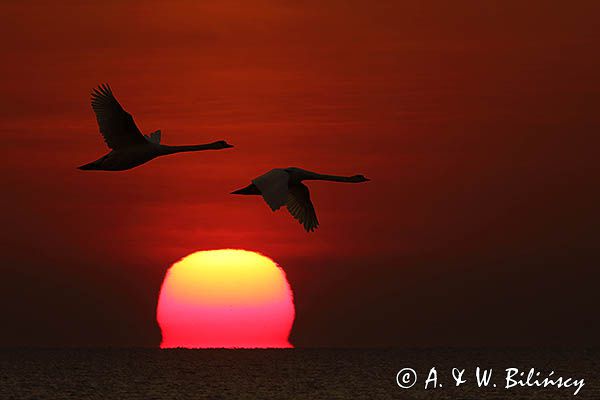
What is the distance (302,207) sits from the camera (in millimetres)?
33781

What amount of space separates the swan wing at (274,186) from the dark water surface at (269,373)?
58764 millimetres

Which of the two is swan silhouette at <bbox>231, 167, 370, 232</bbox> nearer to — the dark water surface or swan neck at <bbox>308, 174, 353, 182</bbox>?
swan neck at <bbox>308, 174, 353, 182</bbox>

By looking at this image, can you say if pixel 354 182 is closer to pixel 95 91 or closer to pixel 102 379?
pixel 95 91

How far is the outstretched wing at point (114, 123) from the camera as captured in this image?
3281 cm

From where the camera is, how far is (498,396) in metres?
91.2

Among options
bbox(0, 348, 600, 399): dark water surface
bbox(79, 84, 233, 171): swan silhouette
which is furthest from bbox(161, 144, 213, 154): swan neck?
bbox(0, 348, 600, 399): dark water surface

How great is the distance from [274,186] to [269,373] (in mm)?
97309

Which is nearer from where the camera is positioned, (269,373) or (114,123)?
(114,123)

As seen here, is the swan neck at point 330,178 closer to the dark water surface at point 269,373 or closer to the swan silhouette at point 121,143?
the swan silhouette at point 121,143

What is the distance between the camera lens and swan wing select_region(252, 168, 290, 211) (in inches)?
1129

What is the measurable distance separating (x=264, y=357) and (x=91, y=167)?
442ft

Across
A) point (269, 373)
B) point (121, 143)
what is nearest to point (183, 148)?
point (121, 143)

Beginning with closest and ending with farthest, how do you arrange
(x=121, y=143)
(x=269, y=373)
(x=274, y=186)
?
(x=274, y=186), (x=121, y=143), (x=269, y=373)

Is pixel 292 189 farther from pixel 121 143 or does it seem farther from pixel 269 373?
pixel 269 373
